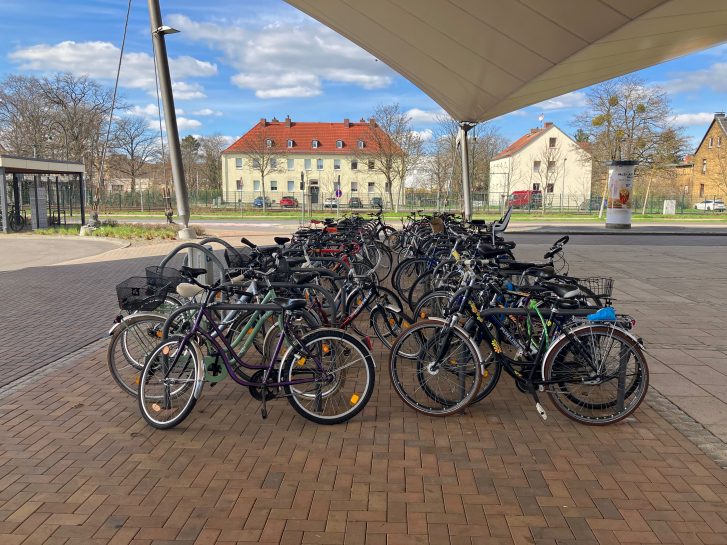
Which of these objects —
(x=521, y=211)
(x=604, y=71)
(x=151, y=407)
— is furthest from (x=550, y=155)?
(x=151, y=407)

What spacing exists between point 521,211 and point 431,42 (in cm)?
3097

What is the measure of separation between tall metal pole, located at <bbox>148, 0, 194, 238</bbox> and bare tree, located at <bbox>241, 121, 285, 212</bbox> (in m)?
45.2

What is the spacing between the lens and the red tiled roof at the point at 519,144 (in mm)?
56103

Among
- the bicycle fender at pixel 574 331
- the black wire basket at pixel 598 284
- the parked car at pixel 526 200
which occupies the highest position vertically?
the parked car at pixel 526 200

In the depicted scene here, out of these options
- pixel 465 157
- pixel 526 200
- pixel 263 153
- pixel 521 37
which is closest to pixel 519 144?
pixel 526 200

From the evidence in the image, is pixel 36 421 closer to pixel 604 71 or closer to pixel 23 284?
pixel 23 284

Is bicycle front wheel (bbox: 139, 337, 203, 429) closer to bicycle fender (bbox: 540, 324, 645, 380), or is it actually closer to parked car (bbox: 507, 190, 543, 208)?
bicycle fender (bbox: 540, 324, 645, 380)

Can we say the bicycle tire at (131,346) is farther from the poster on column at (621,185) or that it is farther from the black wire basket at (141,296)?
the poster on column at (621,185)

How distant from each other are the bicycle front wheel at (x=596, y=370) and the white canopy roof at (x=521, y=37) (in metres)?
3.52

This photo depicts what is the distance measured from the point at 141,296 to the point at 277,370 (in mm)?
1356

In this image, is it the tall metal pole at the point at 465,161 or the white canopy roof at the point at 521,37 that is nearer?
the white canopy roof at the point at 521,37

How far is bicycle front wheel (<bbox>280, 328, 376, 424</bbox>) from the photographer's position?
3.62 metres

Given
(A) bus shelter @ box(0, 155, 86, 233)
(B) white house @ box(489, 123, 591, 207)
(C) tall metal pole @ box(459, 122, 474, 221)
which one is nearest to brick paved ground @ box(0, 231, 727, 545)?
A: (C) tall metal pole @ box(459, 122, 474, 221)

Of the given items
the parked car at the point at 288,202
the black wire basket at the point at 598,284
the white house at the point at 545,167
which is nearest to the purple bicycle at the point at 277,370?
the black wire basket at the point at 598,284
